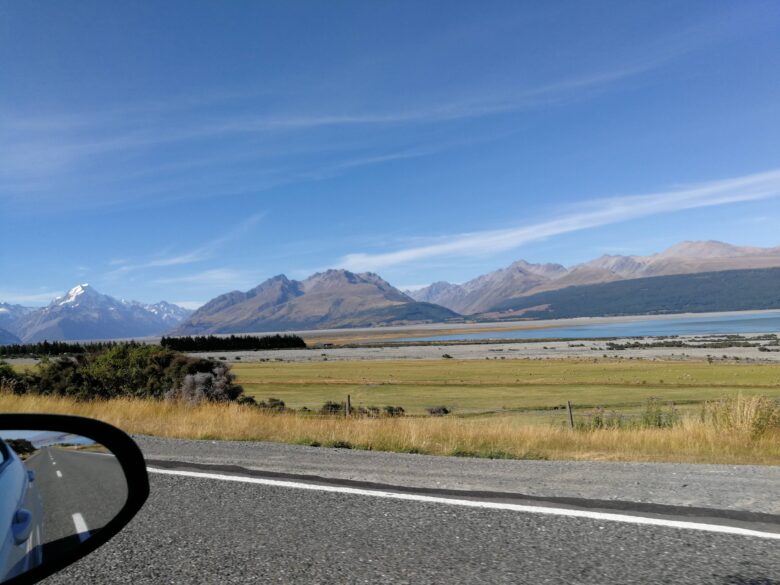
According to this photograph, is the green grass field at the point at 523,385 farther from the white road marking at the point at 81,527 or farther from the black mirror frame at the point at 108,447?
the white road marking at the point at 81,527

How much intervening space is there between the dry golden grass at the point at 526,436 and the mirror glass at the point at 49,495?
8.73 metres

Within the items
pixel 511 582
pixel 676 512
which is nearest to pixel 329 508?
pixel 511 582

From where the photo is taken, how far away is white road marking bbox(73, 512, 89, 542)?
2.53 metres

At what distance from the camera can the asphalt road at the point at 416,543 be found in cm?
458

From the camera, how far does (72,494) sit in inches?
108

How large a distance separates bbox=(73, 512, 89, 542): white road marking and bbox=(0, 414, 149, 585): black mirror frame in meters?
0.02

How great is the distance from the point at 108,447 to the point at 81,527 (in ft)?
2.06

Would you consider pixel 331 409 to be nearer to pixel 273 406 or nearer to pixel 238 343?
pixel 273 406

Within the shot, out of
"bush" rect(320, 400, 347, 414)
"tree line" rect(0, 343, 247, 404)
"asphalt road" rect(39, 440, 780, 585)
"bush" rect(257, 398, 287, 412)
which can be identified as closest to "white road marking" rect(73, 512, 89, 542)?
"asphalt road" rect(39, 440, 780, 585)

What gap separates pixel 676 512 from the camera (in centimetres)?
610

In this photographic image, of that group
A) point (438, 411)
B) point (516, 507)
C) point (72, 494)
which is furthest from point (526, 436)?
point (438, 411)

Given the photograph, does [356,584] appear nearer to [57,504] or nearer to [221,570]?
[221,570]

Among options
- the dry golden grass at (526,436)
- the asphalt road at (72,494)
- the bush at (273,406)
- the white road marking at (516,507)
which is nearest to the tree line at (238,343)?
the bush at (273,406)

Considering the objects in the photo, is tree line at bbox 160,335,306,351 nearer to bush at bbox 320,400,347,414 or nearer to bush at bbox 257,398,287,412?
bush at bbox 257,398,287,412
